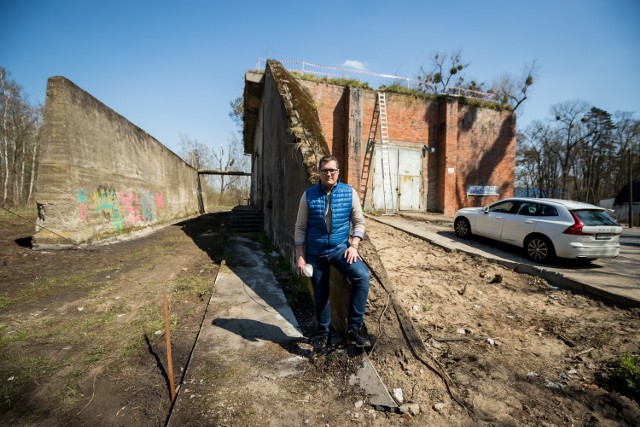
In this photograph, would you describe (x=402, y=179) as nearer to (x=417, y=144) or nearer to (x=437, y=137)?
(x=417, y=144)

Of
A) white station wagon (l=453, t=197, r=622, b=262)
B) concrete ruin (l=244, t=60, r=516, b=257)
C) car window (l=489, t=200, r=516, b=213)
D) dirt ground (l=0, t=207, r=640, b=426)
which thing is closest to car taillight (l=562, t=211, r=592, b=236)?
white station wagon (l=453, t=197, r=622, b=262)

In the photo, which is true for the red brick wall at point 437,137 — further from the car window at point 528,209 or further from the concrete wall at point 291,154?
the car window at point 528,209

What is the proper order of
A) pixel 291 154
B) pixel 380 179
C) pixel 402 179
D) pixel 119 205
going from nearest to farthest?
pixel 291 154, pixel 119 205, pixel 380 179, pixel 402 179

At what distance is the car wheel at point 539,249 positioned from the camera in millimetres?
6504

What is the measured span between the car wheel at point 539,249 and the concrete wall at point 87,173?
1190 centimetres

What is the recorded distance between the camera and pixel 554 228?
6.39 meters

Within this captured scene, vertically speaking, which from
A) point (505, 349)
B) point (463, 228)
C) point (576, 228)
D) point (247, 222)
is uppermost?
point (576, 228)

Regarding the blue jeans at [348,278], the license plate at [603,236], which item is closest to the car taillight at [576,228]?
the license plate at [603,236]

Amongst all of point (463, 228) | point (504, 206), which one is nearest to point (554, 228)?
point (504, 206)

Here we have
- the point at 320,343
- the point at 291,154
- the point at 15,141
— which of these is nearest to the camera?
the point at 320,343

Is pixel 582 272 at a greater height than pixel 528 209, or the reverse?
pixel 528 209

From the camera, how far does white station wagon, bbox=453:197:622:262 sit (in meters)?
6.09

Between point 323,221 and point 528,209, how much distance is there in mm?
7061

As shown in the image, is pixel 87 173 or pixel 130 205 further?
pixel 130 205
